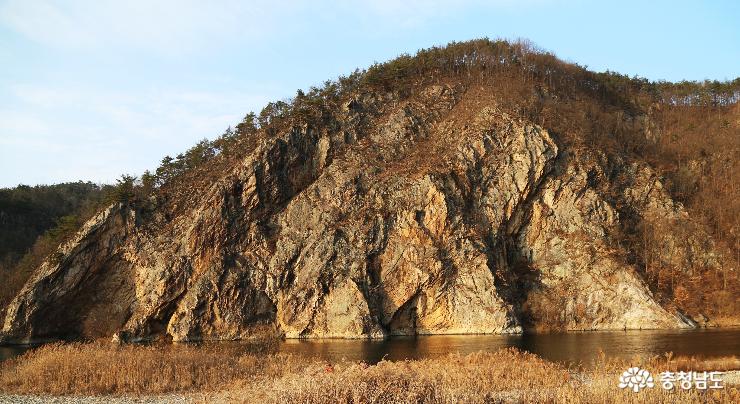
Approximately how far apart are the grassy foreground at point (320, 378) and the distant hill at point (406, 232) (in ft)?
93.5

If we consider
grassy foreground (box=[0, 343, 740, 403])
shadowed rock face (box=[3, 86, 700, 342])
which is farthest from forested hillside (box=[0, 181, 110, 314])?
grassy foreground (box=[0, 343, 740, 403])

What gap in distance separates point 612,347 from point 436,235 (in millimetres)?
25825

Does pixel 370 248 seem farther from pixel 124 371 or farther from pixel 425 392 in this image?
pixel 425 392

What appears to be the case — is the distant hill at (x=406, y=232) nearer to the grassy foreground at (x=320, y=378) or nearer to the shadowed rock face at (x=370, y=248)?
the shadowed rock face at (x=370, y=248)

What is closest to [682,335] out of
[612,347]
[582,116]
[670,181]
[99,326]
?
[612,347]

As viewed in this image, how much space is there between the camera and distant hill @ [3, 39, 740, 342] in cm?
5534

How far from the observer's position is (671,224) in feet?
202

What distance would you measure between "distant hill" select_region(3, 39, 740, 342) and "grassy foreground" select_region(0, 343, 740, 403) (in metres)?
28.5

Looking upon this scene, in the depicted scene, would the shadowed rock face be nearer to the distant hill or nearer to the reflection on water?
the distant hill

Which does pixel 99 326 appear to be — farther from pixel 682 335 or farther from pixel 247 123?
pixel 682 335

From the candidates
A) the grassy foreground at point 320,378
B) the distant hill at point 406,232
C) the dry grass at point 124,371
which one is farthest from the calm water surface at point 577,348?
the distant hill at point 406,232

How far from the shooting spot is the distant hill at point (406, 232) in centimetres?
5534

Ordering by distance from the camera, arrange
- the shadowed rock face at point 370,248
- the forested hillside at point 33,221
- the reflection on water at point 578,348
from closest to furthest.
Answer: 1. the reflection on water at point 578,348
2. the shadowed rock face at point 370,248
3. the forested hillside at point 33,221

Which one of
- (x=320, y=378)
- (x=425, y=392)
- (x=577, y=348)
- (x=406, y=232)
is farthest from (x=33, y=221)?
(x=425, y=392)
